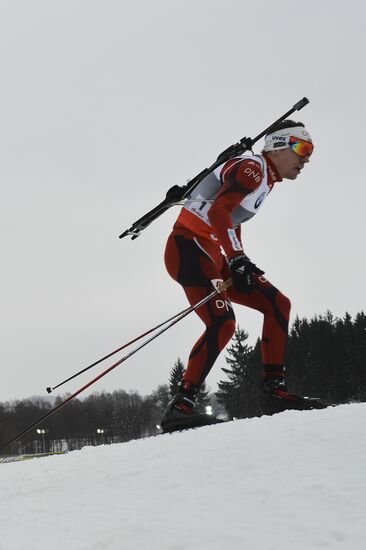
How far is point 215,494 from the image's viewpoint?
69.2 inches

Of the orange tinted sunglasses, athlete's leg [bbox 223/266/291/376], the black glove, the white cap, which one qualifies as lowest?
athlete's leg [bbox 223/266/291/376]

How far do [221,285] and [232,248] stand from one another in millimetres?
296

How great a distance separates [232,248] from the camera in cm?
358

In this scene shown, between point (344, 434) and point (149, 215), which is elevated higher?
point (149, 215)

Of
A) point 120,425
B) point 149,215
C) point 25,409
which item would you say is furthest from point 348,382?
point 25,409

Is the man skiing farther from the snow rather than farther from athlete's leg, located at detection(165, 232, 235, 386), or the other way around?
the snow

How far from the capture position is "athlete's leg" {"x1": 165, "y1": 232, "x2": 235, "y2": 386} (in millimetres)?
3674

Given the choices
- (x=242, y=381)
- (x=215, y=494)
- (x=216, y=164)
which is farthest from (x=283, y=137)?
(x=242, y=381)

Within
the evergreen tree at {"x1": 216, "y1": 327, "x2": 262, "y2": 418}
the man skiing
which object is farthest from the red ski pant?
the evergreen tree at {"x1": 216, "y1": 327, "x2": 262, "y2": 418}

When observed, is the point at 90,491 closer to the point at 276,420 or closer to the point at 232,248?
the point at 276,420

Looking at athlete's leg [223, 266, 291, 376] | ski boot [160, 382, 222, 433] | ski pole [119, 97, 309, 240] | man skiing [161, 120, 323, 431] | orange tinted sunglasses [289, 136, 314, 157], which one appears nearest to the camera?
ski boot [160, 382, 222, 433]

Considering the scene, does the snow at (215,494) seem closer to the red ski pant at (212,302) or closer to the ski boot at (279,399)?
the ski boot at (279,399)

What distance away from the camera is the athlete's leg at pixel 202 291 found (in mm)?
3674

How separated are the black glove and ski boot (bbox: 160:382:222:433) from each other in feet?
2.59
